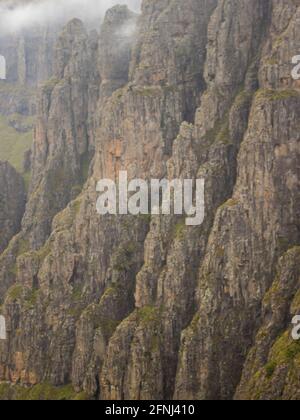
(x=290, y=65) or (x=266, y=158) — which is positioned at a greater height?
(x=290, y=65)

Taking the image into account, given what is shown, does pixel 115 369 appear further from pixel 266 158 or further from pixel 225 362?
pixel 266 158

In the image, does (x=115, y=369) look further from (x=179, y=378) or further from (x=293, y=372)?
(x=293, y=372)

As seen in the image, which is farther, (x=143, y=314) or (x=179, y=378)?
(x=143, y=314)

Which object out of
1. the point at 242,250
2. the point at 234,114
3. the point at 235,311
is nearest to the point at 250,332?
the point at 235,311
